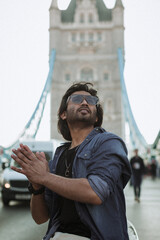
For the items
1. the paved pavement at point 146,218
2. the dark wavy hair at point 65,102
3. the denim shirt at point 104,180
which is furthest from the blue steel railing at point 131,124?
the denim shirt at point 104,180

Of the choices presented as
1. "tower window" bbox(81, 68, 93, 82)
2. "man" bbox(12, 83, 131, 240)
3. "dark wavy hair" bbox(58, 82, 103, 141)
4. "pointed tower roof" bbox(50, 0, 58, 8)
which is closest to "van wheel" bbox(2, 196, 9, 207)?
"dark wavy hair" bbox(58, 82, 103, 141)

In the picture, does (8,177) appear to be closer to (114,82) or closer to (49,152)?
(49,152)

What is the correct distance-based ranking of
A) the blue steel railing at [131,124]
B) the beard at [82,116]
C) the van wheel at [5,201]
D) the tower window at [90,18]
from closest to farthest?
the beard at [82,116], the van wheel at [5,201], the blue steel railing at [131,124], the tower window at [90,18]

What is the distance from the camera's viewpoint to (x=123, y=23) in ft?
157

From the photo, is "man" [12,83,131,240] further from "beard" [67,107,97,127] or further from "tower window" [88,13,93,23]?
"tower window" [88,13,93,23]

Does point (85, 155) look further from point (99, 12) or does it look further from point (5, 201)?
point (99, 12)

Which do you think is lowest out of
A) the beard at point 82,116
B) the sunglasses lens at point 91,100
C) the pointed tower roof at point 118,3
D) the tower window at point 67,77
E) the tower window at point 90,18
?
the beard at point 82,116

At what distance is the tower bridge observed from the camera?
43.7m

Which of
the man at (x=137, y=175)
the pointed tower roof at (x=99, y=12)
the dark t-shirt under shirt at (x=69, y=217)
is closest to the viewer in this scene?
the dark t-shirt under shirt at (x=69, y=217)

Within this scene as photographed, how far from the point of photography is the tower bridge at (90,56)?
43656mm

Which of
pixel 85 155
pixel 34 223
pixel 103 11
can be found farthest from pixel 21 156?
pixel 103 11

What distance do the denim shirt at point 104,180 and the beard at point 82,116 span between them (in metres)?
0.20

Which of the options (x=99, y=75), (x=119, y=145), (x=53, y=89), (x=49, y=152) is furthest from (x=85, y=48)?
(x=119, y=145)

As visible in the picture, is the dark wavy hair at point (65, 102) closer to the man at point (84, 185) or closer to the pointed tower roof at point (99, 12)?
the man at point (84, 185)
